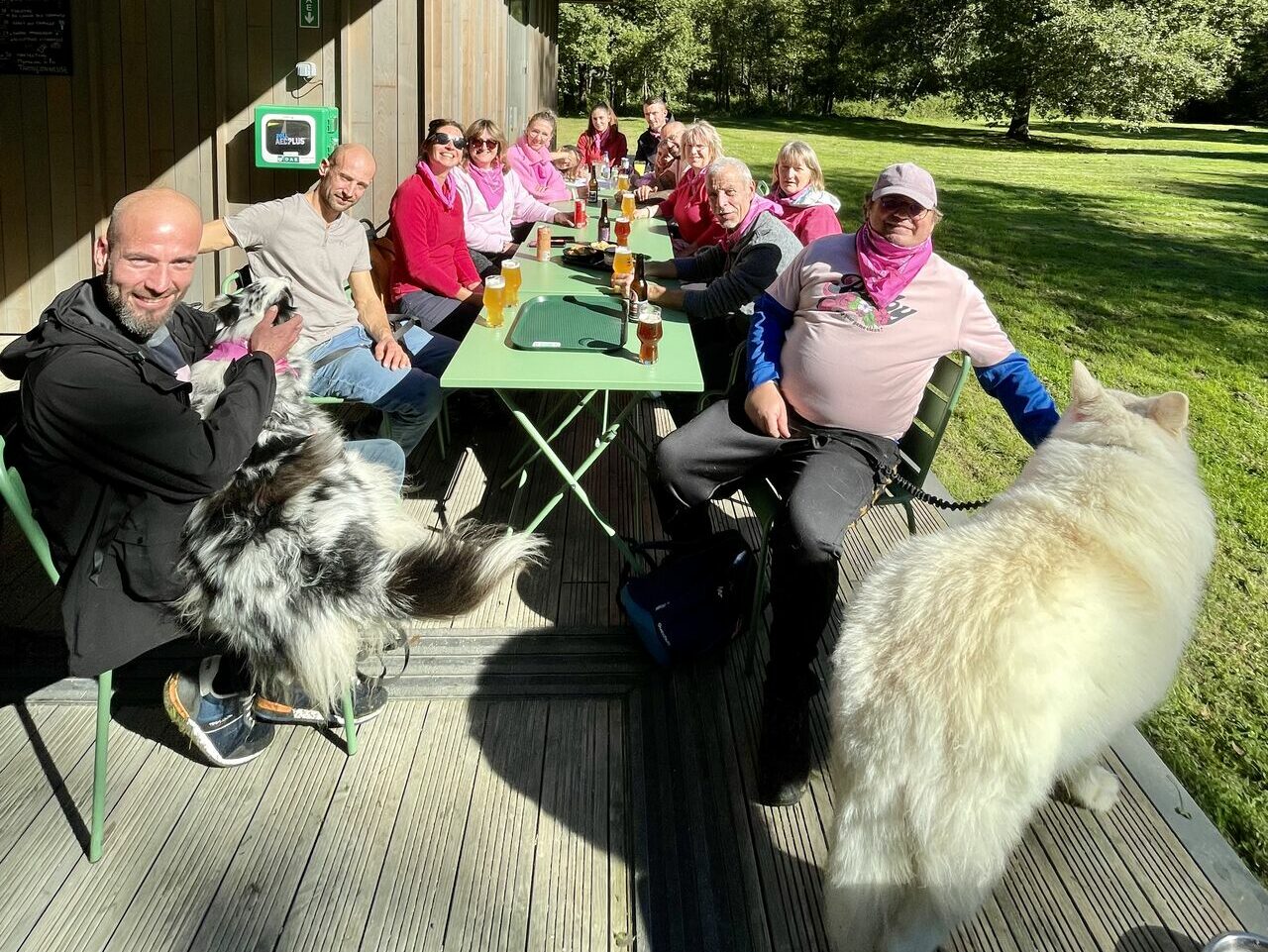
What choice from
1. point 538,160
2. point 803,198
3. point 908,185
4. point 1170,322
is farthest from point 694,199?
point 1170,322

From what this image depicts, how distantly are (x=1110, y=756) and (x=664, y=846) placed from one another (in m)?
1.36

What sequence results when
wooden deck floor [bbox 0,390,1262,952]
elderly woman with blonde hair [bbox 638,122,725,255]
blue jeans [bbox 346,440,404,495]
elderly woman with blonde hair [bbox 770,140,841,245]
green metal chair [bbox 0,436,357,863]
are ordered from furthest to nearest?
elderly woman with blonde hair [bbox 638,122,725,255] < elderly woman with blonde hair [bbox 770,140,841,245] < blue jeans [bbox 346,440,404,495] < wooden deck floor [bbox 0,390,1262,952] < green metal chair [bbox 0,436,357,863]

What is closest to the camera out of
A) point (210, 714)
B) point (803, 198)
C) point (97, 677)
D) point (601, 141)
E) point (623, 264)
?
point (97, 677)

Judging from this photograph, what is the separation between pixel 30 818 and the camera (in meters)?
2.10

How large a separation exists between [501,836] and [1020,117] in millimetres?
26675

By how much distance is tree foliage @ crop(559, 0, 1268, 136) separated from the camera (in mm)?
22109

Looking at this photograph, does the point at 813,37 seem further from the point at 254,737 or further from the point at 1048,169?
the point at 254,737

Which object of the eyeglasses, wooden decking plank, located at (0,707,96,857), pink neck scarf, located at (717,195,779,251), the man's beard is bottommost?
wooden decking plank, located at (0,707,96,857)

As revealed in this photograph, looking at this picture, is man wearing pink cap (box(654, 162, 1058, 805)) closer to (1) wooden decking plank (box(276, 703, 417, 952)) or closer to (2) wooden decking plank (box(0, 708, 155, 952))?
(1) wooden decking plank (box(276, 703, 417, 952))

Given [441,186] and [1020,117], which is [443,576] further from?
[1020,117]

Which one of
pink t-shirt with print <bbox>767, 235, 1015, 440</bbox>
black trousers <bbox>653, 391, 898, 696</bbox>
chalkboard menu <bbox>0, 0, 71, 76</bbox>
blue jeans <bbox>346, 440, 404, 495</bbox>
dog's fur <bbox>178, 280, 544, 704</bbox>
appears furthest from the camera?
chalkboard menu <bbox>0, 0, 71, 76</bbox>

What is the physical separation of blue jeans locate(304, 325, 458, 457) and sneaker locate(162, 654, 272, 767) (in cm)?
143

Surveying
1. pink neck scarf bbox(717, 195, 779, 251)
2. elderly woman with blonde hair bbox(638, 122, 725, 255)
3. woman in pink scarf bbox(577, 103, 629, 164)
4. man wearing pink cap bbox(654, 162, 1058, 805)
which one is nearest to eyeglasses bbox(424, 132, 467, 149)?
pink neck scarf bbox(717, 195, 779, 251)

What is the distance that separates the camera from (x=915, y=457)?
3.05 m
